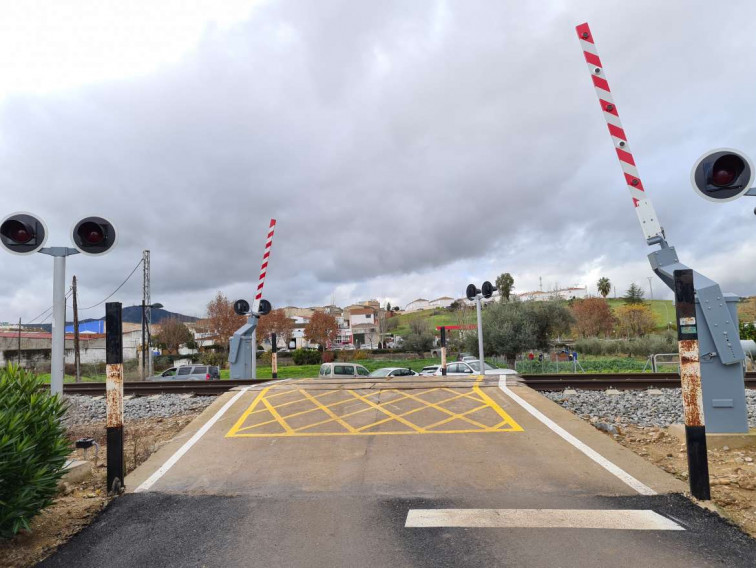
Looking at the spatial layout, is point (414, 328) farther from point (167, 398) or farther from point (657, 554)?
point (657, 554)

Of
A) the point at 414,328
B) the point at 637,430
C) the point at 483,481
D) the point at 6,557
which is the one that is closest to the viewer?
the point at 6,557

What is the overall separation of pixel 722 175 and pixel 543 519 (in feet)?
14.8

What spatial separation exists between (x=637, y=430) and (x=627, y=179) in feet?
13.5

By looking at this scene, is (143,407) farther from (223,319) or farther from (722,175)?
(223,319)

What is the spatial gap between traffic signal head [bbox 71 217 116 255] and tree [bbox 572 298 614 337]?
7261 cm

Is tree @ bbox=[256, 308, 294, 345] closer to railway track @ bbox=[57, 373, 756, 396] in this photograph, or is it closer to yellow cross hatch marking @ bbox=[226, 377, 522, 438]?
railway track @ bbox=[57, 373, 756, 396]

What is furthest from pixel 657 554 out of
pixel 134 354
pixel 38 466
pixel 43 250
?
pixel 134 354

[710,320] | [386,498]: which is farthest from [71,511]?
[710,320]

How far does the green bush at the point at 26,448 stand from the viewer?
3.71 metres

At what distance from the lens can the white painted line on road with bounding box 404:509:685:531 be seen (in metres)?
4.04

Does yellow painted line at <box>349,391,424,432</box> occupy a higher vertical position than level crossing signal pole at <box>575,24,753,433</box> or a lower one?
lower

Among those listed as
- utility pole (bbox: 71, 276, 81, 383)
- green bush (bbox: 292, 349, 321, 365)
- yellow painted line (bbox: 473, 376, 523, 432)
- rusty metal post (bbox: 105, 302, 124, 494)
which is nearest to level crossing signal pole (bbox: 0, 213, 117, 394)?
rusty metal post (bbox: 105, 302, 124, 494)

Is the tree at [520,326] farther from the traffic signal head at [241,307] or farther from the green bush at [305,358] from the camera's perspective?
the green bush at [305,358]

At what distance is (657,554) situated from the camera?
3.55m
